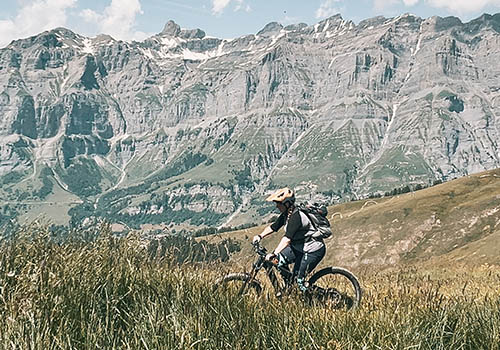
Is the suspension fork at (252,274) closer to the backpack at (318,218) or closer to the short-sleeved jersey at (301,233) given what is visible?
the short-sleeved jersey at (301,233)

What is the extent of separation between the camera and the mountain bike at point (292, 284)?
9.00 metres

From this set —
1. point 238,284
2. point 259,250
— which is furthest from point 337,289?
point 238,284

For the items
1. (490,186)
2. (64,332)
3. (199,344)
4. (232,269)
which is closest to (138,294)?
(64,332)

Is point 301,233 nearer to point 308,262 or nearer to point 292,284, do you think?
point 308,262

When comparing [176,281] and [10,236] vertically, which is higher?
[10,236]

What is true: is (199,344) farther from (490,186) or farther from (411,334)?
(490,186)

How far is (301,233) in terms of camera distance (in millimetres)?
12070

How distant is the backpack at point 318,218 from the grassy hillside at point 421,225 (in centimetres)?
12746

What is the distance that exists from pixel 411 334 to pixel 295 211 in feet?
19.7

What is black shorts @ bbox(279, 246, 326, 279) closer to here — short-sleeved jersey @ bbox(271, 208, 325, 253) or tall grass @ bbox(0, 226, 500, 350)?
short-sleeved jersey @ bbox(271, 208, 325, 253)

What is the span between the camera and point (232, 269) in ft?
34.8

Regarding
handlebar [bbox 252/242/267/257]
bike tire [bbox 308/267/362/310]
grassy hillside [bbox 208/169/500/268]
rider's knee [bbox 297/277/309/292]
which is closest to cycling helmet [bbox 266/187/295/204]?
handlebar [bbox 252/242/267/257]

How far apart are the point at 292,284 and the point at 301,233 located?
193cm

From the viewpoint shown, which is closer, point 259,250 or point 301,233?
point 259,250
